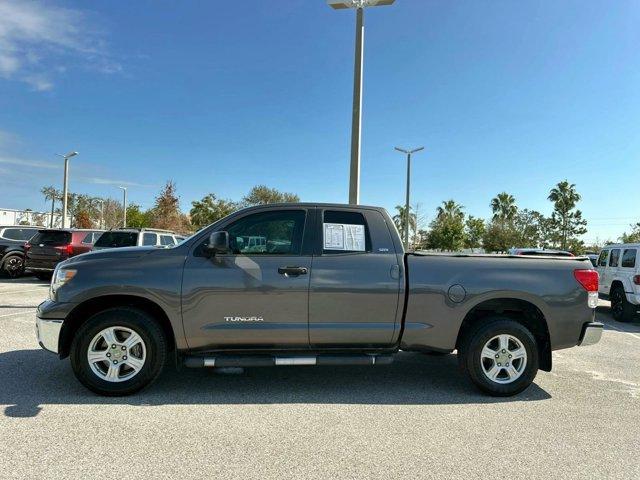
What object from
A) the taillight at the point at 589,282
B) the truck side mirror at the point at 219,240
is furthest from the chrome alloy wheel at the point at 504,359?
the truck side mirror at the point at 219,240

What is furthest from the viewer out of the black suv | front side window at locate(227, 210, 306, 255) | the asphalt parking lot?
the black suv

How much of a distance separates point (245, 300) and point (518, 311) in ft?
9.61

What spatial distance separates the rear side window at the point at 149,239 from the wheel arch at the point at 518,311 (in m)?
10.6

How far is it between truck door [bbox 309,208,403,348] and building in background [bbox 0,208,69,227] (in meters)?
57.2

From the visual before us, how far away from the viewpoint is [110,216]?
54.1 m

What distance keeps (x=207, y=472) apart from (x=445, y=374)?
3241mm

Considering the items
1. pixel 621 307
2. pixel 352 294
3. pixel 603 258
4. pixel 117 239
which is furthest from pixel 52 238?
pixel 603 258

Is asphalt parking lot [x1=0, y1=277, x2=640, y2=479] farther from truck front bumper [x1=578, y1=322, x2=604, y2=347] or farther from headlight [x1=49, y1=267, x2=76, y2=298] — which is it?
headlight [x1=49, y1=267, x2=76, y2=298]

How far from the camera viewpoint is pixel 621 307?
10.5m

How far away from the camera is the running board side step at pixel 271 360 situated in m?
4.24

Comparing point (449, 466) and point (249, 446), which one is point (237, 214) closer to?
point (249, 446)

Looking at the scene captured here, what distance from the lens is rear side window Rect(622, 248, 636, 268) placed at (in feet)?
34.2

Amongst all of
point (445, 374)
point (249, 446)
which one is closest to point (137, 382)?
point (249, 446)

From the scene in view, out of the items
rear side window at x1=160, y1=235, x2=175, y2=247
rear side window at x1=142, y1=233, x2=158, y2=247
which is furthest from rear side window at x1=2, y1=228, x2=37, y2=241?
rear side window at x1=142, y1=233, x2=158, y2=247
